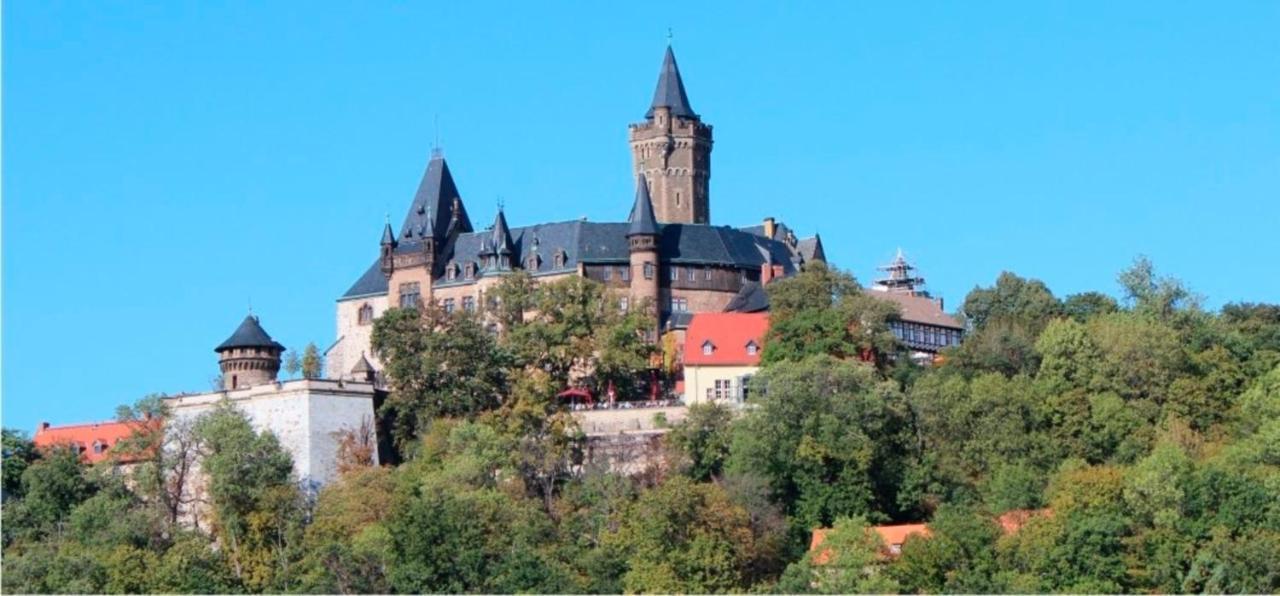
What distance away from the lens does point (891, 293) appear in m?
106

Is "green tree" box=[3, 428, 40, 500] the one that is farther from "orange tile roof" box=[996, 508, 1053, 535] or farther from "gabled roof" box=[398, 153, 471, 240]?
"orange tile roof" box=[996, 508, 1053, 535]

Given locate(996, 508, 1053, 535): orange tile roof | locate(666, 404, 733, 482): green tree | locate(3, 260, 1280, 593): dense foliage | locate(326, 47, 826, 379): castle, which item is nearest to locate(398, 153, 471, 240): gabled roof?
locate(326, 47, 826, 379): castle

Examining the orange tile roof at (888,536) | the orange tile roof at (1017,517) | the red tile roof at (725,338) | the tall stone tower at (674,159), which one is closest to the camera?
the orange tile roof at (888,536)

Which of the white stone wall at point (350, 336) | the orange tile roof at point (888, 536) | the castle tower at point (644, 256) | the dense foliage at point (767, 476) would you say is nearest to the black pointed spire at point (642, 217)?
the castle tower at point (644, 256)

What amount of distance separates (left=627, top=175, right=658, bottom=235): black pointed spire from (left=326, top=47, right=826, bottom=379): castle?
0.03m

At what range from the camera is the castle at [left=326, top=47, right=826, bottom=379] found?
333 feet

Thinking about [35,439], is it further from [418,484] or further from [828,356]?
[828,356]

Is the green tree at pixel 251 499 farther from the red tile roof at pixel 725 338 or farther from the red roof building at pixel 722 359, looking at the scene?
the red tile roof at pixel 725 338

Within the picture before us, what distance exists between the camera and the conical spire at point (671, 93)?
110m

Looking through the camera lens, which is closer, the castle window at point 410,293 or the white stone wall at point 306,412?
the white stone wall at point 306,412

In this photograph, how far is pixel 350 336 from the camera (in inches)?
4151

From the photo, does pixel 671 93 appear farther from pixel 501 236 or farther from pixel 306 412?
pixel 306 412

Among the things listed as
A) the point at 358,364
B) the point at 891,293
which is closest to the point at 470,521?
the point at 358,364

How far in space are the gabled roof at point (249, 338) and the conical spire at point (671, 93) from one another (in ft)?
65.5
